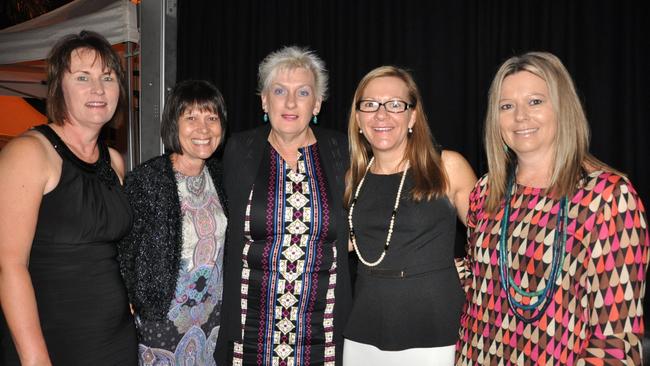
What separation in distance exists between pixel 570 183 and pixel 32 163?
1709 mm

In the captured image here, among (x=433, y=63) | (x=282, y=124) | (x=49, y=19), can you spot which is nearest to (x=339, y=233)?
(x=282, y=124)

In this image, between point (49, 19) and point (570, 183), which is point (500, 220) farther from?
point (49, 19)

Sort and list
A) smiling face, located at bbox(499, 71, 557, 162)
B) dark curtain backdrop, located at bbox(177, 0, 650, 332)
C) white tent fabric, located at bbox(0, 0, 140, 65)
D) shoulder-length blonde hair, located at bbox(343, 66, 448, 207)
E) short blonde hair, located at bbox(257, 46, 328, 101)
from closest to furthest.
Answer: smiling face, located at bbox(499, 71, 557, 162) < shoulder-length blonde hair, located at bbox(343, 66, 448, 207) < short blonde hair, located at bbox(257, 46, 328, 101) < dark curtain backdrop, located at bbox(177, 0, 650, 332) < white tent fabric, located at bbox(0, 0, 140, 65)

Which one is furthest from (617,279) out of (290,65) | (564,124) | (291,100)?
(290,65)

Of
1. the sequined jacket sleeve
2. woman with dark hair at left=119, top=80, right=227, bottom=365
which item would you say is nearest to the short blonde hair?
woman with dark hair at left=119, top=80, right=227, bottom=365

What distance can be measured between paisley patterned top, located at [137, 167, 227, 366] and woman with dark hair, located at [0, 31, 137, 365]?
22 centimetres

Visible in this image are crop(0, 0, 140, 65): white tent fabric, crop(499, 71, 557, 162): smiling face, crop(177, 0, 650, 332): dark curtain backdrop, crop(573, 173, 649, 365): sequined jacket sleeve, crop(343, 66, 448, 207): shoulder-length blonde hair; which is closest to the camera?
crop(573, 173, 649, 365): sequined jacket sleeve

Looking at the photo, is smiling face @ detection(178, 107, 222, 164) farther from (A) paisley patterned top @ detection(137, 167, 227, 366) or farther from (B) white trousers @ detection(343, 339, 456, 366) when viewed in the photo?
(B) white trousers @ detection(343, 339, 456, 366)

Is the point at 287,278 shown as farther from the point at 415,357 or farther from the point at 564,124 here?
the point at 564,124

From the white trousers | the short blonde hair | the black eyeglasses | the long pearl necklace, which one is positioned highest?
the short blonde hair

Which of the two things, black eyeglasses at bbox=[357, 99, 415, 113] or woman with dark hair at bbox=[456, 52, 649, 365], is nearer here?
woman with dark hair at bbox=[456, 52, 649, 365]

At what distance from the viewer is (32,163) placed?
5.49 ft

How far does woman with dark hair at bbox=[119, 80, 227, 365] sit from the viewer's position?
2223 millimetres

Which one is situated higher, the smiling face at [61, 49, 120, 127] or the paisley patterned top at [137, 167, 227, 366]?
the smiling face at [61, 49, 120, 127]
